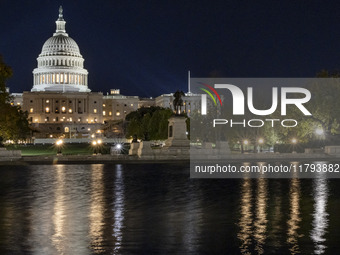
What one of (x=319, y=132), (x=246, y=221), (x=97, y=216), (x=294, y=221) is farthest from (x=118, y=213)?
(x=319, y=132)

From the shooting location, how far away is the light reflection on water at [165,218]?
44.4 feet

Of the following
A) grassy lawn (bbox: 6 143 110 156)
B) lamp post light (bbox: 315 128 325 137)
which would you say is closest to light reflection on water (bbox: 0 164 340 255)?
lamp post light (bbox: 315 128 325 137)

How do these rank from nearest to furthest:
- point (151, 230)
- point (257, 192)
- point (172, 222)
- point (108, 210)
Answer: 1. point (151, 230)
2. point (172, 222)
3. point (108, 210)
4. point (257, 192)

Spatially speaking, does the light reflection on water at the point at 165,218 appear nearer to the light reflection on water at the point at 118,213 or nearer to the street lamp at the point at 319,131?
the light reflection on water at the point at 118,213

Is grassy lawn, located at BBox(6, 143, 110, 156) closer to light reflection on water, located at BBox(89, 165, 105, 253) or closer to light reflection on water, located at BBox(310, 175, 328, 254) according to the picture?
light reflection on water, located at BBox(89, 165, 105, 253)

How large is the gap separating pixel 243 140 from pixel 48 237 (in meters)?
67.8

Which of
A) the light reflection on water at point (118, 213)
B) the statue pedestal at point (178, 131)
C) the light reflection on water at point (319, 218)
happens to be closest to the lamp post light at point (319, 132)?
the statue pedestal at point (178, 131)

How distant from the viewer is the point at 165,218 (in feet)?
58.0

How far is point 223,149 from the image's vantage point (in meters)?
57.0

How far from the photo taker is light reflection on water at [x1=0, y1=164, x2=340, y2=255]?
13.5 m

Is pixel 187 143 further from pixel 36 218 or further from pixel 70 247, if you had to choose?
pixel 70 247

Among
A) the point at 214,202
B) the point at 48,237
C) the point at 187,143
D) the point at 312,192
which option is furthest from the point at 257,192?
the point at 187,143

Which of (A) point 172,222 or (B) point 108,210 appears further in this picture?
(B) point 108,210

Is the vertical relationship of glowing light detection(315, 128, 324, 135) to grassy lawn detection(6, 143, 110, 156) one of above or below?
above
